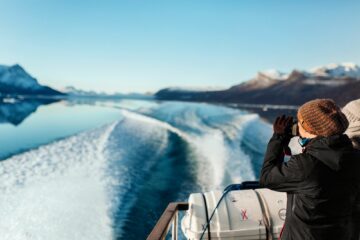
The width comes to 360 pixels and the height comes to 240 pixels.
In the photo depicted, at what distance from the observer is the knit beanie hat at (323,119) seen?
1495 millimetres

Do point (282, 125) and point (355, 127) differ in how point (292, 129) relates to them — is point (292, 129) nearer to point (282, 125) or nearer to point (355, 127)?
point (282, 125)

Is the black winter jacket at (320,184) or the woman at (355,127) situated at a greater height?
the woman at (355,127)

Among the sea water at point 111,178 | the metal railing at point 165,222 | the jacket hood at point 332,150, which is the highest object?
the jacket hood at point 332,150

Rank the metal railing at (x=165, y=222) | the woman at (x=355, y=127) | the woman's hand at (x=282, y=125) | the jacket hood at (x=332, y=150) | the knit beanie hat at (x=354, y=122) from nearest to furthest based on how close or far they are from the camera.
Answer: the jacket hood at (x=332, y=150)
the woman's hand at (x=282, y=125)
the woman at (x=355, y=127)
the knit beanie hat at (x=354, y=122)
the metal railing at (x=165, y=222)

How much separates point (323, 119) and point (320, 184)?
25 cm

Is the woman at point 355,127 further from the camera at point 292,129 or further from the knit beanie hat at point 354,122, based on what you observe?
the camera at point 292,129

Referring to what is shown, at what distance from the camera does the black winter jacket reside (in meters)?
1.46

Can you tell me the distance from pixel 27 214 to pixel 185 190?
3.23 m

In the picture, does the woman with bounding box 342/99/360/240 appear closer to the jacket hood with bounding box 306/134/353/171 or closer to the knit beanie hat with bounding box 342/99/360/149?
the knit beanie hat with bounding box 342/99/360/149

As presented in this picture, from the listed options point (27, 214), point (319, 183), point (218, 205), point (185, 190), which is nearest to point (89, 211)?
point (27, 214)

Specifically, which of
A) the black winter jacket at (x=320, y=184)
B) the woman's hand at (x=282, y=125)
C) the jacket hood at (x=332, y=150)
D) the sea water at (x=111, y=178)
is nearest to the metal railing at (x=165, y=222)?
the black winter jacket at (x=320, y=184)

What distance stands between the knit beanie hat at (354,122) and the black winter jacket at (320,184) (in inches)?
17.7

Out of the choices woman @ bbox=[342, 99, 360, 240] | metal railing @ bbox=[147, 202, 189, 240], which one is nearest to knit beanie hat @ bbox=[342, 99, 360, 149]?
woman @ bbox=[342, 99, 360, 240]

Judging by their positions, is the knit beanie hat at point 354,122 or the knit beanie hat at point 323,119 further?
the knit beanie hat at point 354,122
